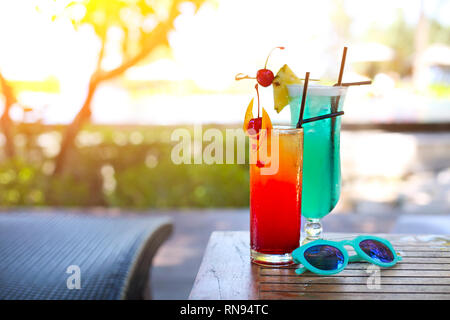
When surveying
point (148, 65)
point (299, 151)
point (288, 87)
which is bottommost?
point (299, 151)

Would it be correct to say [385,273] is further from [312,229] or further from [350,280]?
[312,229]

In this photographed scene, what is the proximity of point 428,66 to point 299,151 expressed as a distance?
18.0 meters

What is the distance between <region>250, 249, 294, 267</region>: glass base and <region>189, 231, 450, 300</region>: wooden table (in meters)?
0.02

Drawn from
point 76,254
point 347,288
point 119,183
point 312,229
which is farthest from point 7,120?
point 347,288

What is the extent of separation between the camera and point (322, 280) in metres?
1.12

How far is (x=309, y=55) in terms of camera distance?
1321 centimetres

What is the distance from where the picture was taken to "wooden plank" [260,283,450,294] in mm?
1061

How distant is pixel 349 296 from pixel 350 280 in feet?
0.32

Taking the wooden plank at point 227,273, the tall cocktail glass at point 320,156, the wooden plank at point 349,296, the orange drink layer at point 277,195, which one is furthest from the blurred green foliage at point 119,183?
the wooden plank at point 349,296

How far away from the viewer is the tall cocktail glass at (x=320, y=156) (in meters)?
1.25

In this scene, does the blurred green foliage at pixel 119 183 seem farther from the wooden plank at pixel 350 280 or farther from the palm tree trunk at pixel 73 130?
the wooden plank at pixel 350 280
